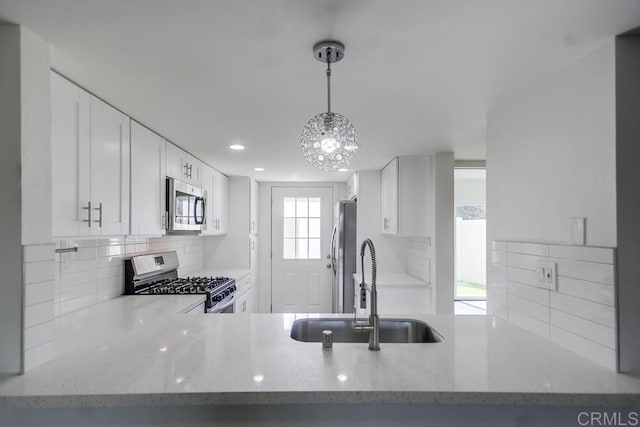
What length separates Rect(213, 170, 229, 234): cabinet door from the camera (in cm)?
400

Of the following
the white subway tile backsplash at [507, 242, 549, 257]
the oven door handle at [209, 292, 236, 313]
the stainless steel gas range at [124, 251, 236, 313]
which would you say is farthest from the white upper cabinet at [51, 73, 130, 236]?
the white subway tile backsplash at [507, 242, 549, 257]

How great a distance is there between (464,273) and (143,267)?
3349mm

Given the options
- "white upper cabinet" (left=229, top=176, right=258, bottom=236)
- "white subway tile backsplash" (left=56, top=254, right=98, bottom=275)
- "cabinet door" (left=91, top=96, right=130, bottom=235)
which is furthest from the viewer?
"white upper cabinet" (left=229, top=176, right=258, bottom=236)

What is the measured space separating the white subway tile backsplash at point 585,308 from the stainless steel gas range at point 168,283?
2191mm

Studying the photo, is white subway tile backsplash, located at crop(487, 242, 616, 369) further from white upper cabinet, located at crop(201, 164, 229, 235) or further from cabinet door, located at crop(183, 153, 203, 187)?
white upper cabinet, located at crop(201, 164, 229, 235)

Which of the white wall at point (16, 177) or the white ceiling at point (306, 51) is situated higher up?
the white ceiling at point (306, 51)

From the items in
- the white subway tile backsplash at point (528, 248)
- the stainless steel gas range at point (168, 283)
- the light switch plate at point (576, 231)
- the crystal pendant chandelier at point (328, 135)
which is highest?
the crystal pendant chandelier at point (328, 135)

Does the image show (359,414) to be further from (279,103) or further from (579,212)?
(279,103)

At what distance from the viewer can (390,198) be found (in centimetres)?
357

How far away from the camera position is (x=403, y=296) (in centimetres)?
322

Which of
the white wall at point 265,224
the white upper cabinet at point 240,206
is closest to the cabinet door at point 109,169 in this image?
the white upper cabinet at point 240,206

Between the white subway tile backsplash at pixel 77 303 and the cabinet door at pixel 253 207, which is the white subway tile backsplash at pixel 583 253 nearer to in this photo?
the white subway tile backsplash at pixel 77 303

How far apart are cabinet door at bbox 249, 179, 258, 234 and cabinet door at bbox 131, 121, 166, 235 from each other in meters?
Result: 2.05

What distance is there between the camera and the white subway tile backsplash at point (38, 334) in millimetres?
1173
